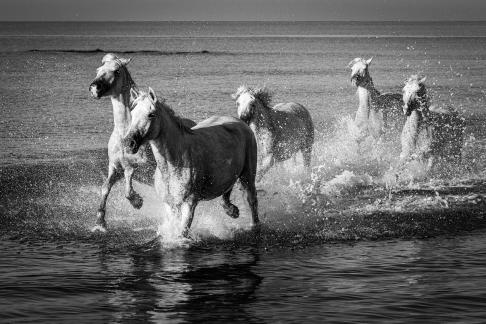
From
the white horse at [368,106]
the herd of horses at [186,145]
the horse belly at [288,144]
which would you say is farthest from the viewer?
the white horse at [368,106]

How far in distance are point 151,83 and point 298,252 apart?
3921cm

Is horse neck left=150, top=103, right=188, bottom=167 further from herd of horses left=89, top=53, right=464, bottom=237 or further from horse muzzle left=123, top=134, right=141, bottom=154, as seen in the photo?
horse muzzle left=123, top=134, right=141, bottom=154

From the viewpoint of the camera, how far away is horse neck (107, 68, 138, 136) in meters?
12.0

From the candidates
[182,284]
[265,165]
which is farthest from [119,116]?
[265,165]

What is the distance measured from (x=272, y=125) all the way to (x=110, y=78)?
451 cm

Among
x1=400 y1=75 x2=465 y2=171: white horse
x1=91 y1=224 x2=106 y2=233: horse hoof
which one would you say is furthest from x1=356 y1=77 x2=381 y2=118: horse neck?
x1=91 y1=224 x2=106 y2=233: horse hoof

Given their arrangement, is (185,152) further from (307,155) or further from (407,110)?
(407,110)

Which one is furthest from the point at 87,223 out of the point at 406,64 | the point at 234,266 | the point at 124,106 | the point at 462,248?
the point at 406,64

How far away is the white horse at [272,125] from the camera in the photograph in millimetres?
15117

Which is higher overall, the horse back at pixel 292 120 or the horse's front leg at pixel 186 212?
the horse back at pixel 292 120

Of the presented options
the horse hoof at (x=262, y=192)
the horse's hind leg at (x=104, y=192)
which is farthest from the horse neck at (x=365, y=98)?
the horse's hind leg at (x=104, y=192)

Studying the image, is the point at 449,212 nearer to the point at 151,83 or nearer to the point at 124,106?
the point at 124,106

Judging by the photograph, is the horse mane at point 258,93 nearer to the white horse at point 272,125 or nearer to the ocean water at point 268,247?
the white horse at point 272,125

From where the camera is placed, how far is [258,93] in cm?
1546
